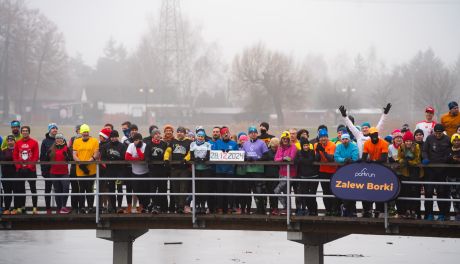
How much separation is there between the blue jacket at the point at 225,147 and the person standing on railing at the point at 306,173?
4.20ft

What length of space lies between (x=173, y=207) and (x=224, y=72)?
96.5 metres

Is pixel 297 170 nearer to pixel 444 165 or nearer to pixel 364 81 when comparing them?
pixel 444 165

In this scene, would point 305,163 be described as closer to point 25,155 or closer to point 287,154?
point 287,154

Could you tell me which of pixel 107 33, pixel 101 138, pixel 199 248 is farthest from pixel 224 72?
pixel 101 138

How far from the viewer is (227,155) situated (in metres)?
15.5

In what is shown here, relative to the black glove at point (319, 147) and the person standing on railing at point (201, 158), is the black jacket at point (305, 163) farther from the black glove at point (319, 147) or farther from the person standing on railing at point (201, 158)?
the person standing on railing at point (201, 158)

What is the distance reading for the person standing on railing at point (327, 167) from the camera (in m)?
15.4

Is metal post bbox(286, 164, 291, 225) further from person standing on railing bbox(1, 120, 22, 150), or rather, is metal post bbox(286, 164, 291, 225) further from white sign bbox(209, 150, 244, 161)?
person standing on railing bbox(1, 120, 22, 150)

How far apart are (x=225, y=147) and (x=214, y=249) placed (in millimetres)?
12369

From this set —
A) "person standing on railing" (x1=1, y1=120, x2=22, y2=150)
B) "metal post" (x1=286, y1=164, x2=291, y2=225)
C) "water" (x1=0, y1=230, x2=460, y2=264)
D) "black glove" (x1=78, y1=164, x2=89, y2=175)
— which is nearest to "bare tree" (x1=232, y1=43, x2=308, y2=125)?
"water" (x1=0, y1=230, x2=460, y2=264)

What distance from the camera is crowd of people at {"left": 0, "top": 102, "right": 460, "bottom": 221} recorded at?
575 inches

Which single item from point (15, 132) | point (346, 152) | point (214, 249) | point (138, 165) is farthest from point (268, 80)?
point (346, 152)

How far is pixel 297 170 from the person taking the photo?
15477mm

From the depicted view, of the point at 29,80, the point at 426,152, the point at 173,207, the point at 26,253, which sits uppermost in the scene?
the point at 29,80
